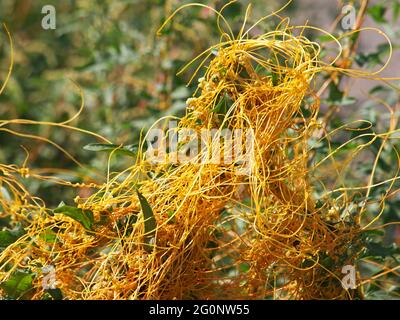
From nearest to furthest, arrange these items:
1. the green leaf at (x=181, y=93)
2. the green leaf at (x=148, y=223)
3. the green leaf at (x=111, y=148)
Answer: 1. the green leaf at (x=148, y=223)
2. the green leaf at (x=111, y=148)
3. the green leaf at (x=181, y=93)

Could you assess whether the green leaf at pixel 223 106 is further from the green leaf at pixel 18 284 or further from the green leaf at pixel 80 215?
the green leaf at pixel 18 284

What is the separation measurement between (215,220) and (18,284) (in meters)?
0.42

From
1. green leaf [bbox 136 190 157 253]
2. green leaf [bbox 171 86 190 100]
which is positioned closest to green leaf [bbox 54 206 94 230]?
green leaf [bbox 136 190 157 253]

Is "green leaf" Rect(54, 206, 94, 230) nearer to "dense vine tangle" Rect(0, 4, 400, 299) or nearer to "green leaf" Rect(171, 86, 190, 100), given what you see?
"dense vine tangle" Rect(0, 4, 400, 299)

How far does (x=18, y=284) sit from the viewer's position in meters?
1.68

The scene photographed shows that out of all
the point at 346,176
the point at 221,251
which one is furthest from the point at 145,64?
the point at 221,251

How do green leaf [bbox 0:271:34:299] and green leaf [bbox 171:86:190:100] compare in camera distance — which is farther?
green leaf [bbox 171:86:190:100]

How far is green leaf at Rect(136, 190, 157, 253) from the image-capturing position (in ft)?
5.19

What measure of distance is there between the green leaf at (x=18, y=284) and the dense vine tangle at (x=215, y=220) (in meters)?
0.02

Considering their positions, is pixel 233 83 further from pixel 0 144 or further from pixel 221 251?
pixel 0 144

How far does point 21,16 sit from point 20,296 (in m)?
2.16

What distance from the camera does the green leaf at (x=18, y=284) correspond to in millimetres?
1674

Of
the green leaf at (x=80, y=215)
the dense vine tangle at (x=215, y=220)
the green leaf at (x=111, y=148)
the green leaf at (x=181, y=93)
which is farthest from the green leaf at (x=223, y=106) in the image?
the green leaf at (x=181, y=93)

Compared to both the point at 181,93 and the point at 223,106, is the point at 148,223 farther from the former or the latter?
the point at 181,93
